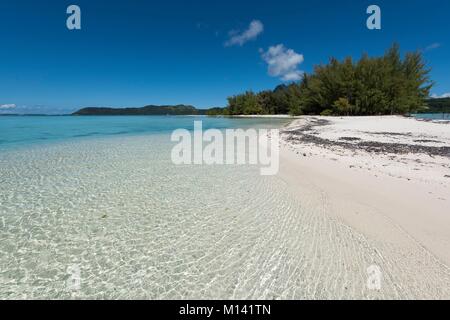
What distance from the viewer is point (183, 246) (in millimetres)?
3311

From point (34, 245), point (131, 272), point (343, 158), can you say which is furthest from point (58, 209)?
point (343, 158)

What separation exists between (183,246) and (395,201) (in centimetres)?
427

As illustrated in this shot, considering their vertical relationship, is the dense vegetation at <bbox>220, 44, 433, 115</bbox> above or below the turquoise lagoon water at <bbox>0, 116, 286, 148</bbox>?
above

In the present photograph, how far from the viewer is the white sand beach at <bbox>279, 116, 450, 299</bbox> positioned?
8.65ft

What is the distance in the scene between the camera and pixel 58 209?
15.0 feet

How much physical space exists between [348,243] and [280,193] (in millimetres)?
2135

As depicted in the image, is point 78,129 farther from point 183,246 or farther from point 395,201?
point 395,201

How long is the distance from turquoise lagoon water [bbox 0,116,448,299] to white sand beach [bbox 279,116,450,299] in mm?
75

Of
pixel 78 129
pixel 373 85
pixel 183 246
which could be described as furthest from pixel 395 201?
pixel 373 85

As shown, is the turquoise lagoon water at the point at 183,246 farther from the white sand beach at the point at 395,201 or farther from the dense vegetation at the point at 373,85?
the dense vegetation at the point at 373,85

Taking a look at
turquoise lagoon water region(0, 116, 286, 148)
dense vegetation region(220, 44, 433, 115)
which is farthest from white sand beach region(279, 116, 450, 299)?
dense vegetation region(220, 44, 433, 115)

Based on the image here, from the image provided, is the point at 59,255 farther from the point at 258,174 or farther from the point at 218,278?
the point at 258,174

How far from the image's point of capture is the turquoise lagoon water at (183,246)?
2.52 metres

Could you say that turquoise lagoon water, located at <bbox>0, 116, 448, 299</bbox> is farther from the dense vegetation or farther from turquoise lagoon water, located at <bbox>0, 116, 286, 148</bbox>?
the dense vegetation
